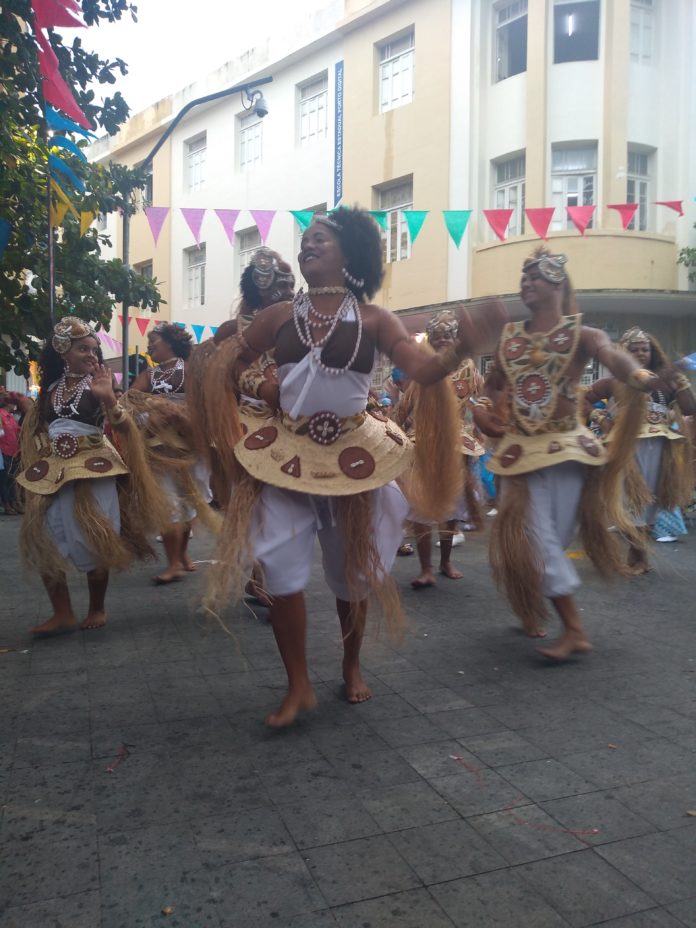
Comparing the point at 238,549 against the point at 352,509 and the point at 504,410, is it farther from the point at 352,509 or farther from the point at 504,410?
the point at 504,410

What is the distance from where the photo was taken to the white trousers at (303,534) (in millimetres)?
3145

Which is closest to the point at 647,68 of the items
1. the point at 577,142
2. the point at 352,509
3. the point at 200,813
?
the point at 577,142

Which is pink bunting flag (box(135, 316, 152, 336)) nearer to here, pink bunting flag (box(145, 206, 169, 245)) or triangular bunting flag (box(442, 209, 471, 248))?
pink bunting flag (box(145, 206, 169, 245))

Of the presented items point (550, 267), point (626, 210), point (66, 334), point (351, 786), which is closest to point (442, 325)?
point (550, 267)

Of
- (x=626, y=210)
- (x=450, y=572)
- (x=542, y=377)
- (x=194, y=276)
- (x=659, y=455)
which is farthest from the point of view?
(x=194, y=276)

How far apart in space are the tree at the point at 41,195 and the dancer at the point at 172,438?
1.33 m

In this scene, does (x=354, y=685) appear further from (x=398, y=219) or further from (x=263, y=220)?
(x=398, y=219)

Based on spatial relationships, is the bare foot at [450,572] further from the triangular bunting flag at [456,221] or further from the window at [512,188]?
the window at [512,188]

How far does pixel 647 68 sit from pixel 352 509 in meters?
15.3

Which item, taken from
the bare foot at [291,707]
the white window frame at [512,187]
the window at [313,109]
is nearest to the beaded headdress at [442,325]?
the bare foot at [291,707]

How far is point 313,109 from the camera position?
19906mm

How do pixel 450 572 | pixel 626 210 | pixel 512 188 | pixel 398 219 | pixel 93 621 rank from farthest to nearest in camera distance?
pixel 398 219, pixel 512 188, pixel 626 210, pixel 450 572, pixel 93 621

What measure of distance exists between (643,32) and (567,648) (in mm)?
15134

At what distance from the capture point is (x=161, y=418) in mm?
5891
